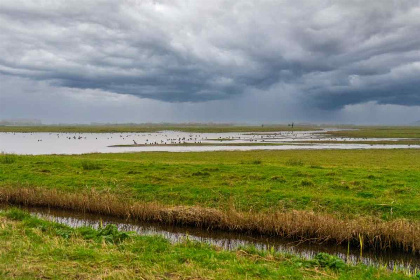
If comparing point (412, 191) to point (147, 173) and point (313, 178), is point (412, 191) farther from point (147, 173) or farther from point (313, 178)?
point (147, 173)

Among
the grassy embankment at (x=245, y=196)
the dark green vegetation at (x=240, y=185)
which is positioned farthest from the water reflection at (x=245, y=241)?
the dark green vegetation at (x=240, y=185)

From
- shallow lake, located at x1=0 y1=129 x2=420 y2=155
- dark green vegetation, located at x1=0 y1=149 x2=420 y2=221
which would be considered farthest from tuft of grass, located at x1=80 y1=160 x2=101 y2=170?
shallow lake, located at x1=0 y1=129 x2=420 y2=155

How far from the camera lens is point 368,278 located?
10008 millimetres

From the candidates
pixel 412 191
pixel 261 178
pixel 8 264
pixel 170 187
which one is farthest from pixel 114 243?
pixel 412 191

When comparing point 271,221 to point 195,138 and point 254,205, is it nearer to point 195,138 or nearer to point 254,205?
point 254,205

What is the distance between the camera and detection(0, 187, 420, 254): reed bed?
1505 cm

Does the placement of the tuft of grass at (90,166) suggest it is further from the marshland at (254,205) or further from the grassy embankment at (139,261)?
the grassy embankment at (139,261)

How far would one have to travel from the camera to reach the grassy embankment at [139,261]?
9562 mm

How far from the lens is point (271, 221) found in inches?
656

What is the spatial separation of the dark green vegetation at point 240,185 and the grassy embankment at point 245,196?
0.21ft

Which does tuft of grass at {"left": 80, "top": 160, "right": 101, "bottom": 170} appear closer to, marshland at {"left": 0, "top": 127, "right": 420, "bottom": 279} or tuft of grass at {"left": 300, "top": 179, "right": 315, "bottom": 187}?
marshland at {"left": 0, "top": 127, "right": 420, "bottom": 279}

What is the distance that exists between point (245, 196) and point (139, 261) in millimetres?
11576

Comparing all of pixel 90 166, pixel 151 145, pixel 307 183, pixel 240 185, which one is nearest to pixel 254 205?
pixel 240 185

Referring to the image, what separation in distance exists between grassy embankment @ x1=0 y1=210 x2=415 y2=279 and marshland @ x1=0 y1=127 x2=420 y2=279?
4.4 inches
